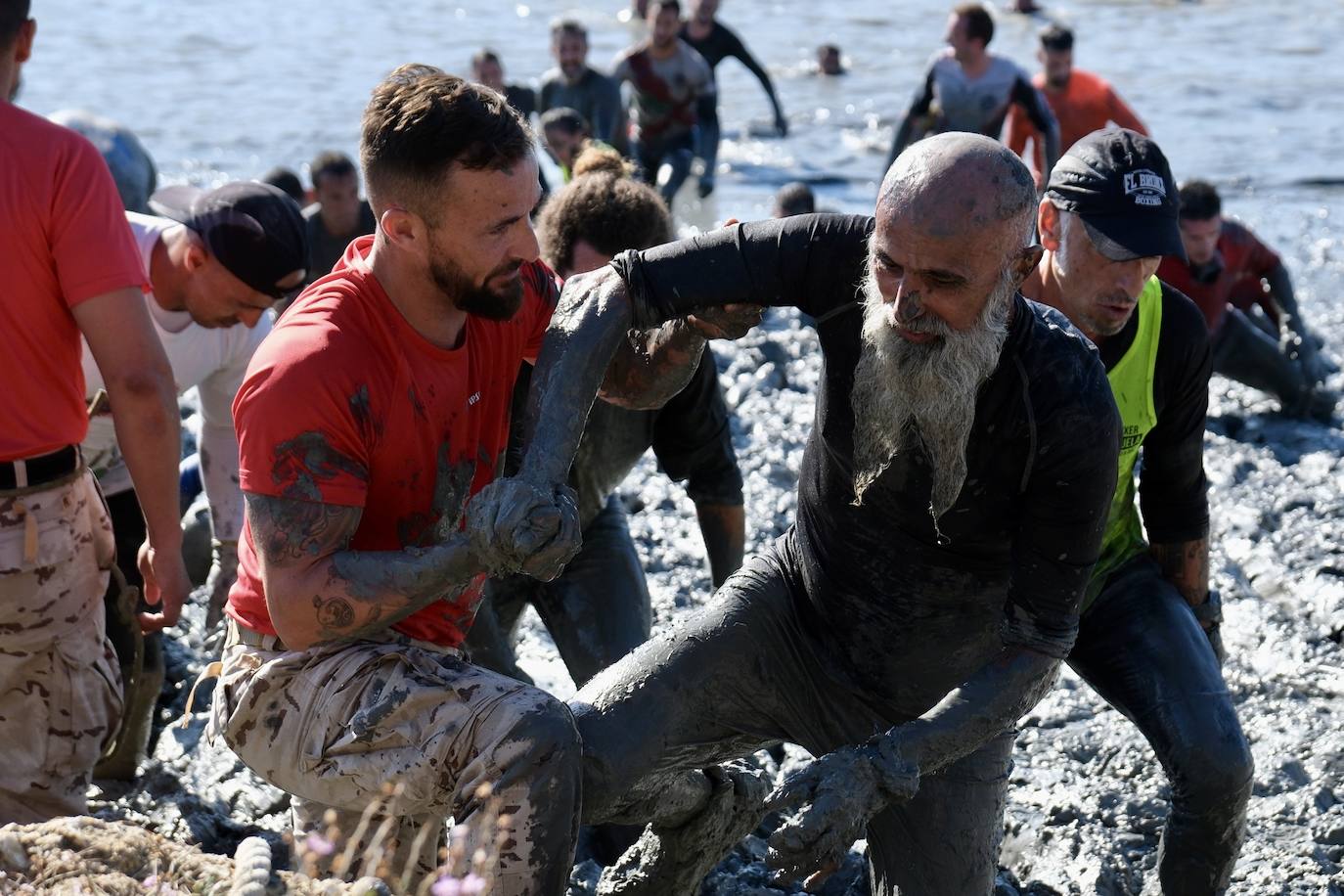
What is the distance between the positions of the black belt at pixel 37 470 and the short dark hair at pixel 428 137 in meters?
1.27

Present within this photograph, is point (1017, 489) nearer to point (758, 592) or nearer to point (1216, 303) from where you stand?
point (758, 592)

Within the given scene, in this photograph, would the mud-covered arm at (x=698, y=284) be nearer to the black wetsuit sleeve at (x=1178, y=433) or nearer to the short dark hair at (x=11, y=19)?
the black wetsuit sleeve at (x=1178, y=433)

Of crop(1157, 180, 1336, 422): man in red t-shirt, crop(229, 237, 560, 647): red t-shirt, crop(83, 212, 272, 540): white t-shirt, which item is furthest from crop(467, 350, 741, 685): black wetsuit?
crop(1157, 180, 1336, 422): man in red t-shirt

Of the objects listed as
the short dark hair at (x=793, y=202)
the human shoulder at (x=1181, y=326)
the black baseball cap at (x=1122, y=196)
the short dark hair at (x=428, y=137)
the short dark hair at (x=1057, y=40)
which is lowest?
the short dark hair at (x=793, y=202)

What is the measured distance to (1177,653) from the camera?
4.13 meters

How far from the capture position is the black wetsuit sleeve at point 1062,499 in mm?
3469

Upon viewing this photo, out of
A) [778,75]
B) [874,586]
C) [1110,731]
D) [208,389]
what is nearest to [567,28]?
[208,389]

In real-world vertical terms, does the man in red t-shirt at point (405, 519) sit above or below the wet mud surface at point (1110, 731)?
above

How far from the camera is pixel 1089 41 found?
24.2 metres

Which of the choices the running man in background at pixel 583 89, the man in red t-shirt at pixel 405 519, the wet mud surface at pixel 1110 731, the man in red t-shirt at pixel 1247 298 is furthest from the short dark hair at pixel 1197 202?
the man in red t-shirt at pixel 405 519

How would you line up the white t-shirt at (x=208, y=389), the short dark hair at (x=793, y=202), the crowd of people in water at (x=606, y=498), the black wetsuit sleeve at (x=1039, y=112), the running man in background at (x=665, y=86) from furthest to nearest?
the running man in background at (x=665, y=86)
the black wetsuit sleeve at (x=1039, y=112)
the short dark hair at (x=793, y=202)
the white t-shirt at (x=208, y=389)
the crowd of people in water at (x=606, y=498)

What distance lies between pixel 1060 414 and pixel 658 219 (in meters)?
1.76

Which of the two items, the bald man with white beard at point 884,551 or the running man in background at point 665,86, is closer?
the bald man with white beard at point 884,551

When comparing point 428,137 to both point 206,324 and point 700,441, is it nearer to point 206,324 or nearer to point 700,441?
point 700,441
